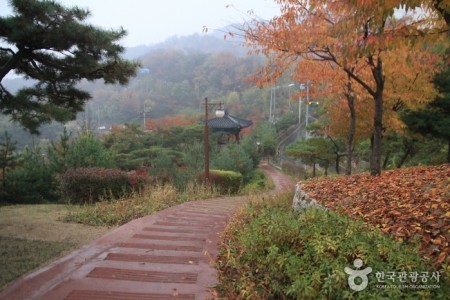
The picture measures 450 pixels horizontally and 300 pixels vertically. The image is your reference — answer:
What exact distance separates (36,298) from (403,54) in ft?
22.4

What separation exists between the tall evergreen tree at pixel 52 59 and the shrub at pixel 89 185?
211 centimetres

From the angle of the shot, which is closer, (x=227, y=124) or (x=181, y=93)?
(x=227, y=124)

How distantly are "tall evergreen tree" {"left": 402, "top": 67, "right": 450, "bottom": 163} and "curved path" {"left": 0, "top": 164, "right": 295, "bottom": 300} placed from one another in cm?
674

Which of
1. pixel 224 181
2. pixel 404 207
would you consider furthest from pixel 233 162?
pixel 404 207

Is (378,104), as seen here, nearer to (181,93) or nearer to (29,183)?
(29,183)

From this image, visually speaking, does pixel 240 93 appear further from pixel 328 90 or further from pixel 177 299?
→ pixel 177 299

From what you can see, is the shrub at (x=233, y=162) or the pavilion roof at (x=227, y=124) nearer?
the shrub at (x=233, y=162)

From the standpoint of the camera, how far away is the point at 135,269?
12.6 feet

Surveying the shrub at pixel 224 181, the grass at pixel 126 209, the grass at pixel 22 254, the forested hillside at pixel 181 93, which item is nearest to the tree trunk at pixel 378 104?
the grass at pixel 126 209

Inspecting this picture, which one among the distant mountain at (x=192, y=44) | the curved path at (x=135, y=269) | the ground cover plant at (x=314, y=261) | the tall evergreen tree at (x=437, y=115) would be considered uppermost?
the distant mountain at (x=192, y=44)

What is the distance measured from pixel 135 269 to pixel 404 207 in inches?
117

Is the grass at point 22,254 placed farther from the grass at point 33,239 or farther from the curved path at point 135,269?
the curved path at point 135,269

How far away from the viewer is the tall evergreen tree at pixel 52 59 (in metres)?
6.17

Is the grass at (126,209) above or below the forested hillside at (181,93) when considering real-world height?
below
